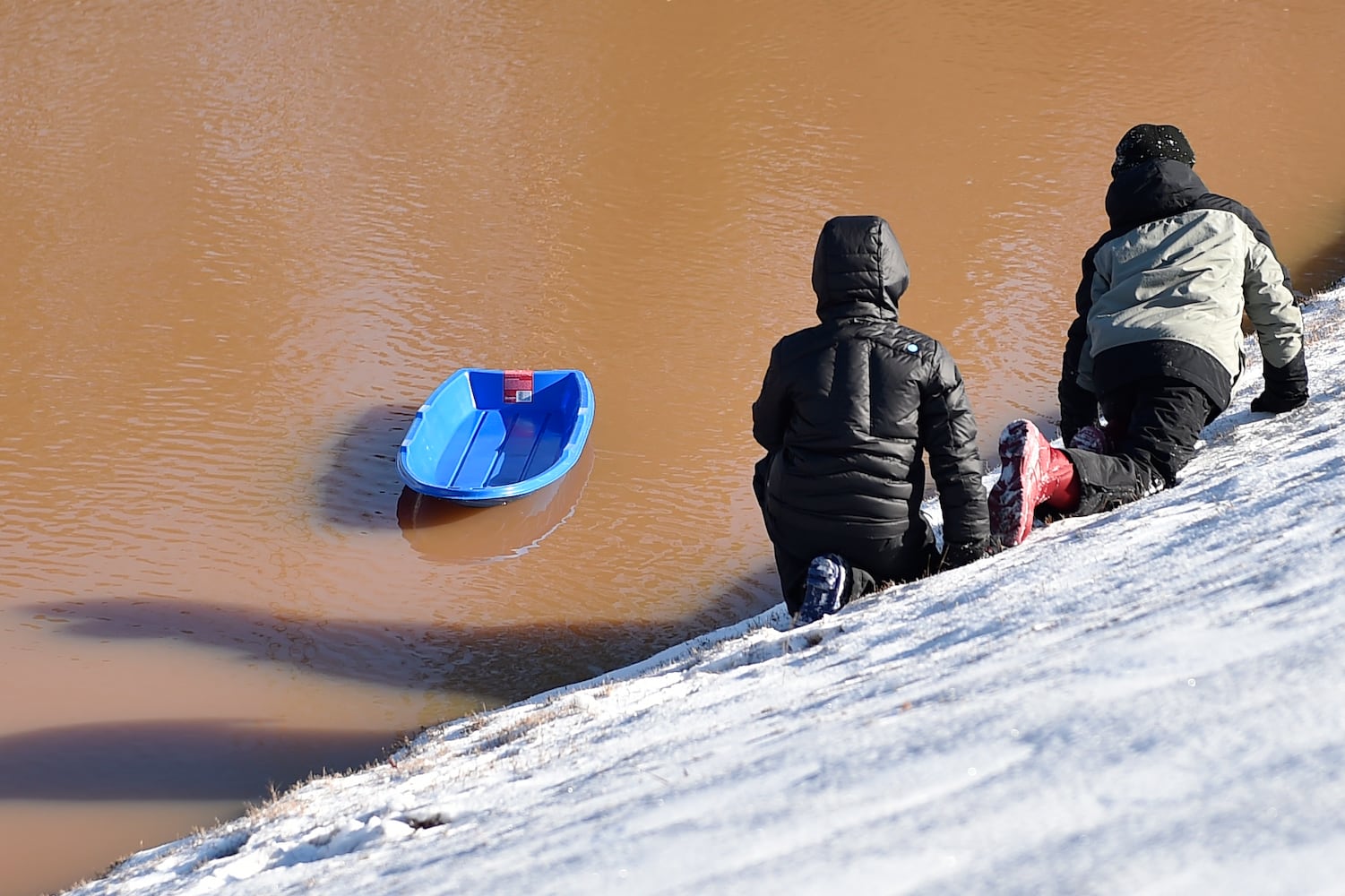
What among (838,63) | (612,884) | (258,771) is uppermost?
(838,63)

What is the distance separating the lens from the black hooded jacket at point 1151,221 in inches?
203

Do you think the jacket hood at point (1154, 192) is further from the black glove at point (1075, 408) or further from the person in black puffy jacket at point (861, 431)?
the person in black puffy jacket at point (861, 431)

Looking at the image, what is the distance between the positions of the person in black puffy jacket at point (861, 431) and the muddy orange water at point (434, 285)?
80.6 inches

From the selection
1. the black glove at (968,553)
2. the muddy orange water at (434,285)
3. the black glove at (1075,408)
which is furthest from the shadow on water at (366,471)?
the black glove at (1075,408)

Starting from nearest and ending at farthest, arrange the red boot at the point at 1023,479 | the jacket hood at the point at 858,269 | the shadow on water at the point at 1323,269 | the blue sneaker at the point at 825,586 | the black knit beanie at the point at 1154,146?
the jacket hood at the point at 858,269 → the red boot at the point at 1023,479 → the blue sneaker at the point at 825,586 → the black knit beanie at the point at 1154,146 → the shadow on water at the point at 1323,269

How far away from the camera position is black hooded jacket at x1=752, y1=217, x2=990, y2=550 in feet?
15.0

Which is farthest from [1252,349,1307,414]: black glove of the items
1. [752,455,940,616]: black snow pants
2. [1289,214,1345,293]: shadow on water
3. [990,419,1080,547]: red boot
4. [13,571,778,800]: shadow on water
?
[1289,214,1345,293]: shadow on water

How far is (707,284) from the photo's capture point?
10758mm

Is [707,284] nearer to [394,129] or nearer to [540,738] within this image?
[394,129]

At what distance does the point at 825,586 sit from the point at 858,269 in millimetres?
1207

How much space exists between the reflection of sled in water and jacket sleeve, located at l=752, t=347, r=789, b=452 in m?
3.07

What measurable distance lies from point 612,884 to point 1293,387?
449 centimetres

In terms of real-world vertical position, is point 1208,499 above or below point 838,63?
below

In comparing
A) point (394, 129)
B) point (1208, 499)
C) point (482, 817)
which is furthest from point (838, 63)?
point (482, 817)
